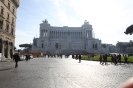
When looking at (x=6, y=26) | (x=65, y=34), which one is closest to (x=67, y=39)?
(x=65, y=34)

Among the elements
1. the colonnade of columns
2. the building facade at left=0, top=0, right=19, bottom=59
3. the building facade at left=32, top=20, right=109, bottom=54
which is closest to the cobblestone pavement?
the building facade at left=0, top=0, right=19, bottom=59

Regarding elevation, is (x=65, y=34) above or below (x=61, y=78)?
above

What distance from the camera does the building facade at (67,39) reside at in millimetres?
135738

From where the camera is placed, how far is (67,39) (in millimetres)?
140125

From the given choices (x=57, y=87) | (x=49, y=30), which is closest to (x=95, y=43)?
(x=49, y=30)

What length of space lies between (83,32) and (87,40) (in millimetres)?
10956

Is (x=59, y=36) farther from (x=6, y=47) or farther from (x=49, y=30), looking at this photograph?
(x=6, y=47)

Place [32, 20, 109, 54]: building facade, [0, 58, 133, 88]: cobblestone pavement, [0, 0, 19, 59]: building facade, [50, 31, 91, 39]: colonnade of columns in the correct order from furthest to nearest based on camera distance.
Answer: [50, 31, 91, 39]: colonnade of columns
[32, 20, 109, 54]: building facade
[0, 0, 19, 59]: building facade
[0, 58, 133, 88]: cobblestone pavement

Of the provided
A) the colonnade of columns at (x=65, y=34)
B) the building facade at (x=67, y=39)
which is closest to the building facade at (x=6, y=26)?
the building facade at (x=67, y=39)

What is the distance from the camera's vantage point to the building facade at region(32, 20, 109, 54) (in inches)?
5344

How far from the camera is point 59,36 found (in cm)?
14850

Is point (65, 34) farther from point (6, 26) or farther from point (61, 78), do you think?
point (61, 78)

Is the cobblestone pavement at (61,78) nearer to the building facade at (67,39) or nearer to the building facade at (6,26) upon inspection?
the building facade at (6,26)

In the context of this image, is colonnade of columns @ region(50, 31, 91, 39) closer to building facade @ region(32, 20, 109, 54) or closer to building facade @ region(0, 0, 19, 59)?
building facade @ region(32, 20, 109, 54)
